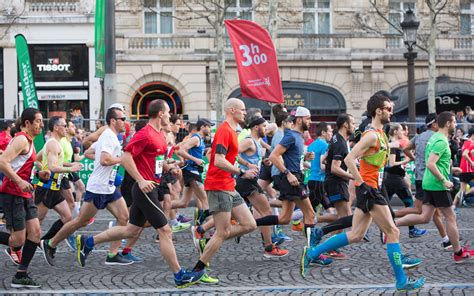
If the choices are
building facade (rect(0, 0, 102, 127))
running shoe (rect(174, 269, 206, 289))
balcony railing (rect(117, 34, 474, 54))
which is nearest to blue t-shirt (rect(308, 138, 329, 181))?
running shoe (rect(174, 269, 206, 289))

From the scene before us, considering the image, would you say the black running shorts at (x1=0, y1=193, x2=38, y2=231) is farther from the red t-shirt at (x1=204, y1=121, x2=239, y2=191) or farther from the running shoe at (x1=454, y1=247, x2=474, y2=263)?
the running shoe at (x1=454, y1=247, x2=474, y2=263)

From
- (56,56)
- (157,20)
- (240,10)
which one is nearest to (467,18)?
(240,10)

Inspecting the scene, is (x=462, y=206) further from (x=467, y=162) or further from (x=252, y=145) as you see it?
(x=252, y=145)

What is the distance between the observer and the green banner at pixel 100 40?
17.8 m

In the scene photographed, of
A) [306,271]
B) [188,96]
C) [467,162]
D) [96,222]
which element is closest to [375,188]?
[306,271]

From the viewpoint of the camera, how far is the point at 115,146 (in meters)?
10.2

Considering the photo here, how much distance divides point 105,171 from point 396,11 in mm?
25188

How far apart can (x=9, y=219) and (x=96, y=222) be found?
19.3ft

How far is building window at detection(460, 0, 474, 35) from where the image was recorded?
112 feet

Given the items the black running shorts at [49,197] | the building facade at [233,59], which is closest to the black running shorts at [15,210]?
the black running shorts at [49,197]

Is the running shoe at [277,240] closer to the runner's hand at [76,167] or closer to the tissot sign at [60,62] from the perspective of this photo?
the runner's hand at [76,167]

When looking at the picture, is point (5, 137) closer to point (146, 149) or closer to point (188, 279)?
point (146, 149)

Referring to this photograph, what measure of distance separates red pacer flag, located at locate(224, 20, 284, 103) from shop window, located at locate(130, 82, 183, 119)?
17609mm

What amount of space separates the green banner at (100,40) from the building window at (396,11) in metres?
17.7
